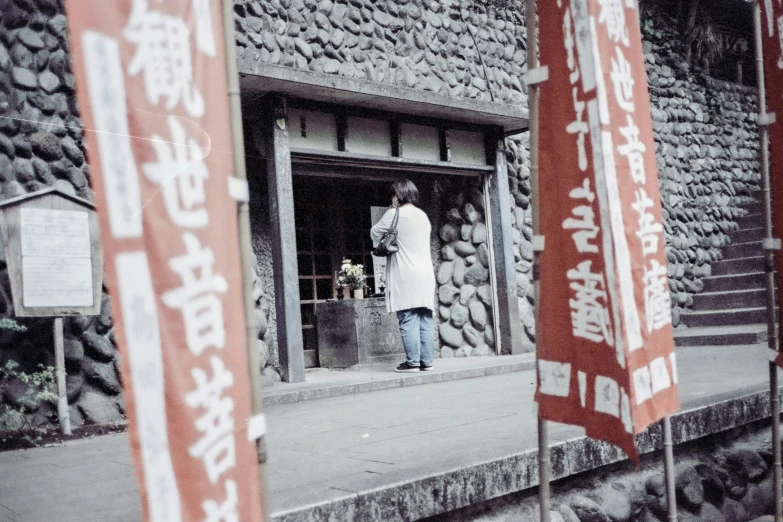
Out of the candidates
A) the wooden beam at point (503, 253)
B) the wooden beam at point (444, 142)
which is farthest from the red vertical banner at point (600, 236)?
the wooden beam at point (503, 253)

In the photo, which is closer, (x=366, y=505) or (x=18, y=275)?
(x=366, y=505)

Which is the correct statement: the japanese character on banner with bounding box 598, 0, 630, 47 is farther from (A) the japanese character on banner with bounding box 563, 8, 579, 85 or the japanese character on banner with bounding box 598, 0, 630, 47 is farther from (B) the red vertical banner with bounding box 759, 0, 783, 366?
(B) the red vertical banner with bounding box 759, 0, 783, 366

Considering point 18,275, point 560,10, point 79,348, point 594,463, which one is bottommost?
point 594,463

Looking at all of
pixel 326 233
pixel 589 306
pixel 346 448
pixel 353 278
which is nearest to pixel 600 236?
pixel 589 306

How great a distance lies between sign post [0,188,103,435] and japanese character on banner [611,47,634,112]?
3.80 meters

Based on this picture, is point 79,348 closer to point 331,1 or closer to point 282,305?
point 282,305

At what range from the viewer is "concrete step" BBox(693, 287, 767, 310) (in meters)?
9.51

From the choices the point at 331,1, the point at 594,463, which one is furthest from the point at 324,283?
the point at 594,463

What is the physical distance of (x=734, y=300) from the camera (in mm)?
Answer: 9898

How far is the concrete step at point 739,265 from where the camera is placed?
33.5ft

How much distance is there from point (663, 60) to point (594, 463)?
30.6ft

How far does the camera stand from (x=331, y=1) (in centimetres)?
726

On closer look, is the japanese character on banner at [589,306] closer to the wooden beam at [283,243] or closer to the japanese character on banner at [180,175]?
the japanese character on banner at [180,175]

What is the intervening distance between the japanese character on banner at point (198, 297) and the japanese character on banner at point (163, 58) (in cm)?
32
